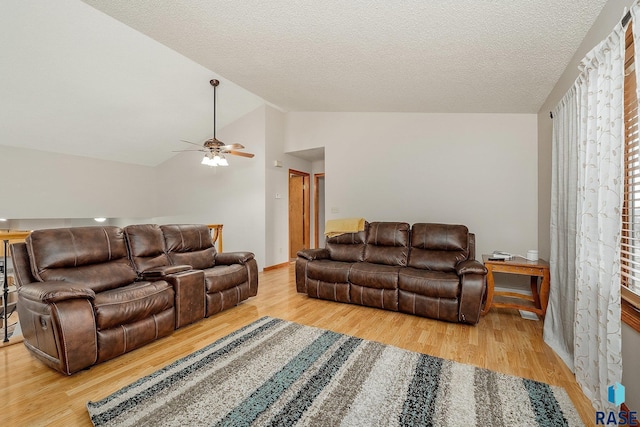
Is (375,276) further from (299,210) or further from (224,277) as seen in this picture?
(299,210)

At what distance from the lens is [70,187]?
17.9 feet

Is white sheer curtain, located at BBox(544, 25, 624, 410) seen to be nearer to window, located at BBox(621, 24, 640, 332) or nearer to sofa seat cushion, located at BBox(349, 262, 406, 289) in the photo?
window, located at BBox(621, 24, 640, 332)

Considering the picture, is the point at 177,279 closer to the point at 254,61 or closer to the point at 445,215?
the point at 254,61

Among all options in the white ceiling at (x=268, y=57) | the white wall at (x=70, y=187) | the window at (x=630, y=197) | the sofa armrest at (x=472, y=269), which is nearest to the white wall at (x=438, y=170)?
the white ceiling at (x=268, y=57)

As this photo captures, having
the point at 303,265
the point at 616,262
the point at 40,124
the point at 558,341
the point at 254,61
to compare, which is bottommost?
the point at 558,341

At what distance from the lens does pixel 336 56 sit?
2926 millimetres

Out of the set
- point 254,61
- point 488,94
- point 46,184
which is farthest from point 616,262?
point 46,184

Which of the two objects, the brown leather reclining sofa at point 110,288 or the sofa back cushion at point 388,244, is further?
the sofa back cushion at point 388,244

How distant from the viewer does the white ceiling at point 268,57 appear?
217 centimetres

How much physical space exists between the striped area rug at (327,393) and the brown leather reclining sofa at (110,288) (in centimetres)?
49

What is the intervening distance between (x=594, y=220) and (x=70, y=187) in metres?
7.62

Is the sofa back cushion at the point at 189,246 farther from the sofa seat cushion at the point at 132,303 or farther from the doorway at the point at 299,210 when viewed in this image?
the doorway at the point at 299,210

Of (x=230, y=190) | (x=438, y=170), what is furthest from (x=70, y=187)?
(x=438, y=170)

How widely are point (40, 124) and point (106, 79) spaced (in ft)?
5.17
